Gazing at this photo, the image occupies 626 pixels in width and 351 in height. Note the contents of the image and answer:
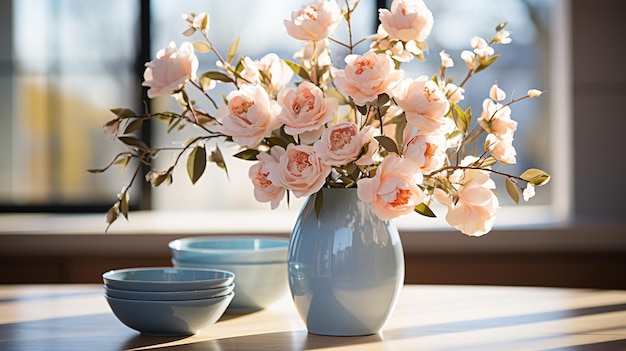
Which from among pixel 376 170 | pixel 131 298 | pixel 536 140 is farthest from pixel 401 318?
pixel 536 140

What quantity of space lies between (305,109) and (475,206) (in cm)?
28

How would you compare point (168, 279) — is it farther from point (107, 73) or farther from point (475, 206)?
point (107, 73)

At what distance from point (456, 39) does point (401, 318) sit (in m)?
2.08

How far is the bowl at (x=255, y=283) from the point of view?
1.48 m

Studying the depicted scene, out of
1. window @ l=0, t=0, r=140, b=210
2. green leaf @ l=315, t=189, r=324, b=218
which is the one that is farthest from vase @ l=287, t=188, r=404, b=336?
window @ l=0, t=0, r=140, b=210

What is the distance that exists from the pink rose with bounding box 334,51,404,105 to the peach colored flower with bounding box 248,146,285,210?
140mm

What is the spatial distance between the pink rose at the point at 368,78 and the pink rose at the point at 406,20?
2.3 inches

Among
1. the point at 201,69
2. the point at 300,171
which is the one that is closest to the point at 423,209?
the point at 300,171

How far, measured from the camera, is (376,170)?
1207 mm

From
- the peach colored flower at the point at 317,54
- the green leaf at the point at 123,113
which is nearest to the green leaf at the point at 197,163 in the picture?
the green leaf at the point at 123,113

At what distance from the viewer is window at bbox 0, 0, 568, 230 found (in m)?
3.30

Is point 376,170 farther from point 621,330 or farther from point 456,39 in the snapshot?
point 456,39

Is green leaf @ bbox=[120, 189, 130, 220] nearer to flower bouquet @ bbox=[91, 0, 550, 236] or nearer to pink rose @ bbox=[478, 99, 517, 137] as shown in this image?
flower bouquet @ bbox=[91, 0, 550, 236]

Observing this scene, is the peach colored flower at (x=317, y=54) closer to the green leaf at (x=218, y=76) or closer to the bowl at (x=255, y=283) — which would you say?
the green leaf at (x=218, y=76)
